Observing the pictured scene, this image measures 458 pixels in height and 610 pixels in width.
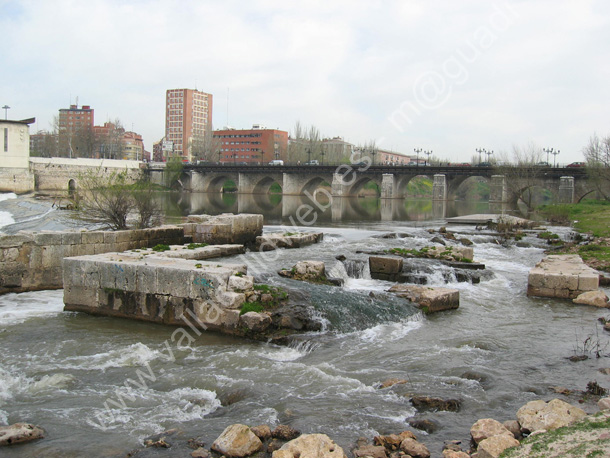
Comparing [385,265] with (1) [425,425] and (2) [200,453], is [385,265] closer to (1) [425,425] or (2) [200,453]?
(1) [425,425]

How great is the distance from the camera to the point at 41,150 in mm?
108188

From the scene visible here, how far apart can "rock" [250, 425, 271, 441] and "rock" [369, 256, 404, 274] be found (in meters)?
9.68

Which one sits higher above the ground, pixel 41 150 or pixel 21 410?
pixel 41 150

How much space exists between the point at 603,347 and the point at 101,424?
832cm

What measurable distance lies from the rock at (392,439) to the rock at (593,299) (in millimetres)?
8685

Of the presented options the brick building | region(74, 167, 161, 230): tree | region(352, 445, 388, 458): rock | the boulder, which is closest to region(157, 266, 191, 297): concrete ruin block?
the boulder

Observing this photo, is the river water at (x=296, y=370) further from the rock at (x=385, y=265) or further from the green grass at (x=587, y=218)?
the green grass at (x=587, y=218)

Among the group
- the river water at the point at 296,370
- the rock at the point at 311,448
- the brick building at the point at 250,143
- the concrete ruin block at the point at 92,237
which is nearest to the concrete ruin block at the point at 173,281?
the river water at the point at 296,370

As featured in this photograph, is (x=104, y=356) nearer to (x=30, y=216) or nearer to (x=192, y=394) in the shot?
(x=192, y=394)

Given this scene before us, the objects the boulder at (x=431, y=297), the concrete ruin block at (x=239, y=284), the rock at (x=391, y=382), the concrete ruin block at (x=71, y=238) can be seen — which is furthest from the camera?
the concrete ruin block at (x=71, y=238)

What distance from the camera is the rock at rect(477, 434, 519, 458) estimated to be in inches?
199

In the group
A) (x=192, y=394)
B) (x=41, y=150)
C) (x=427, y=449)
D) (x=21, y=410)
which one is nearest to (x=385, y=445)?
(x=427, y=449)

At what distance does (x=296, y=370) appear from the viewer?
800 cm

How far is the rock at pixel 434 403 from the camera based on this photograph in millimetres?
6695
